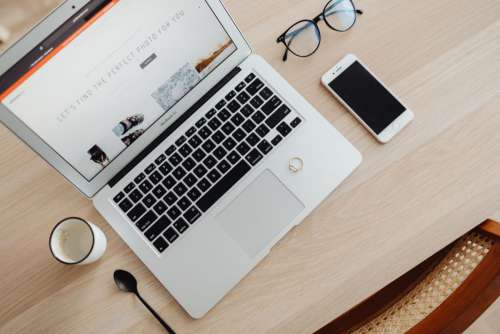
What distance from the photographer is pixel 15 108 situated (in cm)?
57

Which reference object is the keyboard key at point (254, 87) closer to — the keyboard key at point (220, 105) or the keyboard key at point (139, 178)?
the keyboard key at point (220, 105)

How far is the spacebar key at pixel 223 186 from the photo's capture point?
754mm

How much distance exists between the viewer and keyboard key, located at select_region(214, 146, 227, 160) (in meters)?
0.77

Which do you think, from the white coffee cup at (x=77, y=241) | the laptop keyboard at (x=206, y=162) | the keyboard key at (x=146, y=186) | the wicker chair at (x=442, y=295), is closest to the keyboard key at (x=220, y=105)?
the laptop keyboard at (x=206, y=162)

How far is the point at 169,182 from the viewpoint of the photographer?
2.49ft

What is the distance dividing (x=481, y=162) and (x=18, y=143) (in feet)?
3.11

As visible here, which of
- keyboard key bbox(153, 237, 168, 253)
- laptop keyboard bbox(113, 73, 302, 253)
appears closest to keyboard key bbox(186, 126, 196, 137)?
laptop keyboard bbox(113, 73, 302, 253)

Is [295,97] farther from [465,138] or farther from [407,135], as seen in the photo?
[465,138]

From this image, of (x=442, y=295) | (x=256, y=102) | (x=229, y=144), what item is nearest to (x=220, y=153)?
(x=229, y=144)

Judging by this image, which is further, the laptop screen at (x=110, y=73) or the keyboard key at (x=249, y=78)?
the keyboard key at (x=249, y=78)

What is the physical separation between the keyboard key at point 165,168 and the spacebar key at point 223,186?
0.09 m

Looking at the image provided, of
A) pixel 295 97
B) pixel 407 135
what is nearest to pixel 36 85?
pixel 295 97

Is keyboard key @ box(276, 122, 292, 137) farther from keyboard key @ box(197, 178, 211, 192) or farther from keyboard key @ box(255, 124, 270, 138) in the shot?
keyboard key @ box(197, 178, 211, 192)

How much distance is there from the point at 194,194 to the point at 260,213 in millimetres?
133
